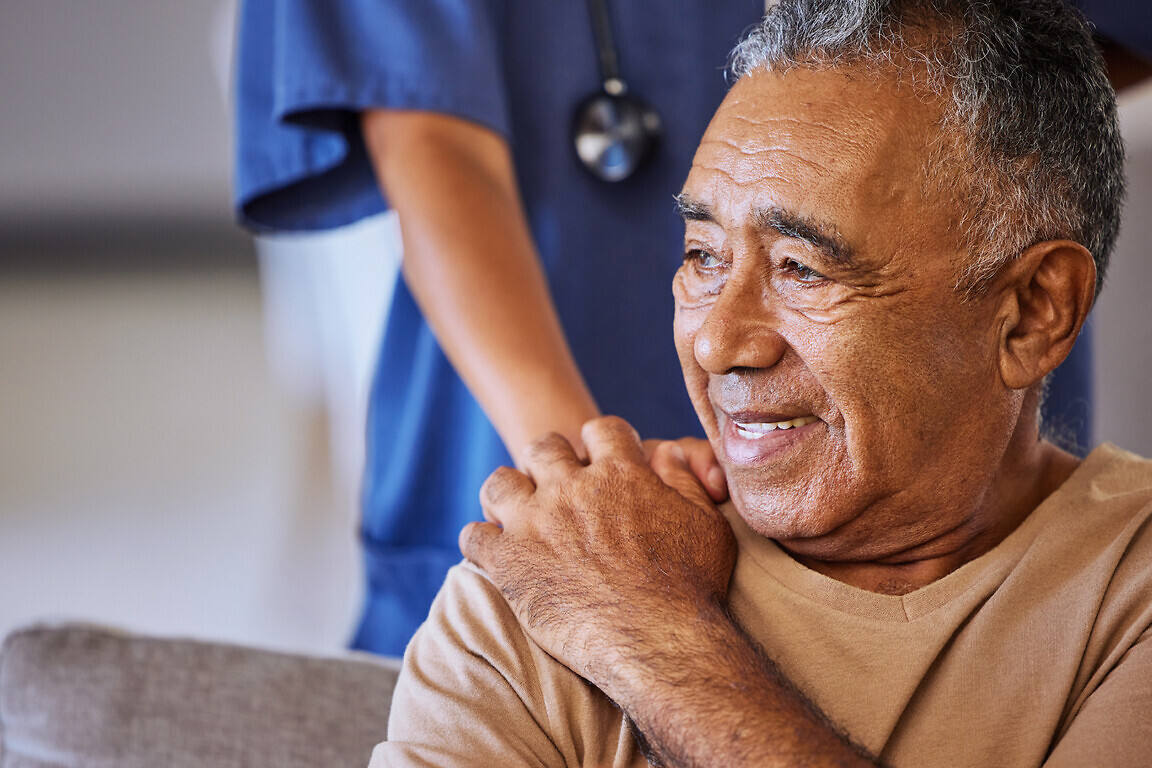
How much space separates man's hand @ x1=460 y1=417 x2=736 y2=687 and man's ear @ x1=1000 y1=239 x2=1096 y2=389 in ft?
1.08

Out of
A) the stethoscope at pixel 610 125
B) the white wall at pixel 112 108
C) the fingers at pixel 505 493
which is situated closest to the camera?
the fingers at pixel 505 493

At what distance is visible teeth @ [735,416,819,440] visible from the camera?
3.49 ft

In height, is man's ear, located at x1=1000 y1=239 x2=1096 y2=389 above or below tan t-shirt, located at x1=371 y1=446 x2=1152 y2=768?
above

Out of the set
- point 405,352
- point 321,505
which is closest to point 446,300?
point 405,352

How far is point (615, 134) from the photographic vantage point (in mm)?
1565

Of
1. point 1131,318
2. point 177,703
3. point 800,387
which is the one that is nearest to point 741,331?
point 800,387

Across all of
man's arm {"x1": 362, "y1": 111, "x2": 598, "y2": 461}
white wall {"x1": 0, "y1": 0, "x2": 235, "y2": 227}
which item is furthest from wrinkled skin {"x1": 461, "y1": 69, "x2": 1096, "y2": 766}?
white wall {"x1": 0, "y1": 0, "x2": 235, "y2": 227}

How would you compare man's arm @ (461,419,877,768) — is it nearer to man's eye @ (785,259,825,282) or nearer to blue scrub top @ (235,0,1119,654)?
man's eye @ (785,259,825,282)

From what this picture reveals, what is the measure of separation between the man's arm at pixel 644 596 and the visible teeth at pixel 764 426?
0.30 feet

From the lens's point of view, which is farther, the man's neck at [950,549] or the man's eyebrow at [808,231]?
the man's neck at [950,549]

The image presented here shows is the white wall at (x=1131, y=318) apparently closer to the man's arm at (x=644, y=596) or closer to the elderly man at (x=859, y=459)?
the elderly man at (x=859, y=459)

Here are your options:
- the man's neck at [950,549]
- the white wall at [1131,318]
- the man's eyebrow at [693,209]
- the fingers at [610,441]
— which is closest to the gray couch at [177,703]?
the fingers at [610,441]

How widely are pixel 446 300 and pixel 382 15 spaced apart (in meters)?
0.43

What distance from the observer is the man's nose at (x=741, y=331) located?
40.8 inches
